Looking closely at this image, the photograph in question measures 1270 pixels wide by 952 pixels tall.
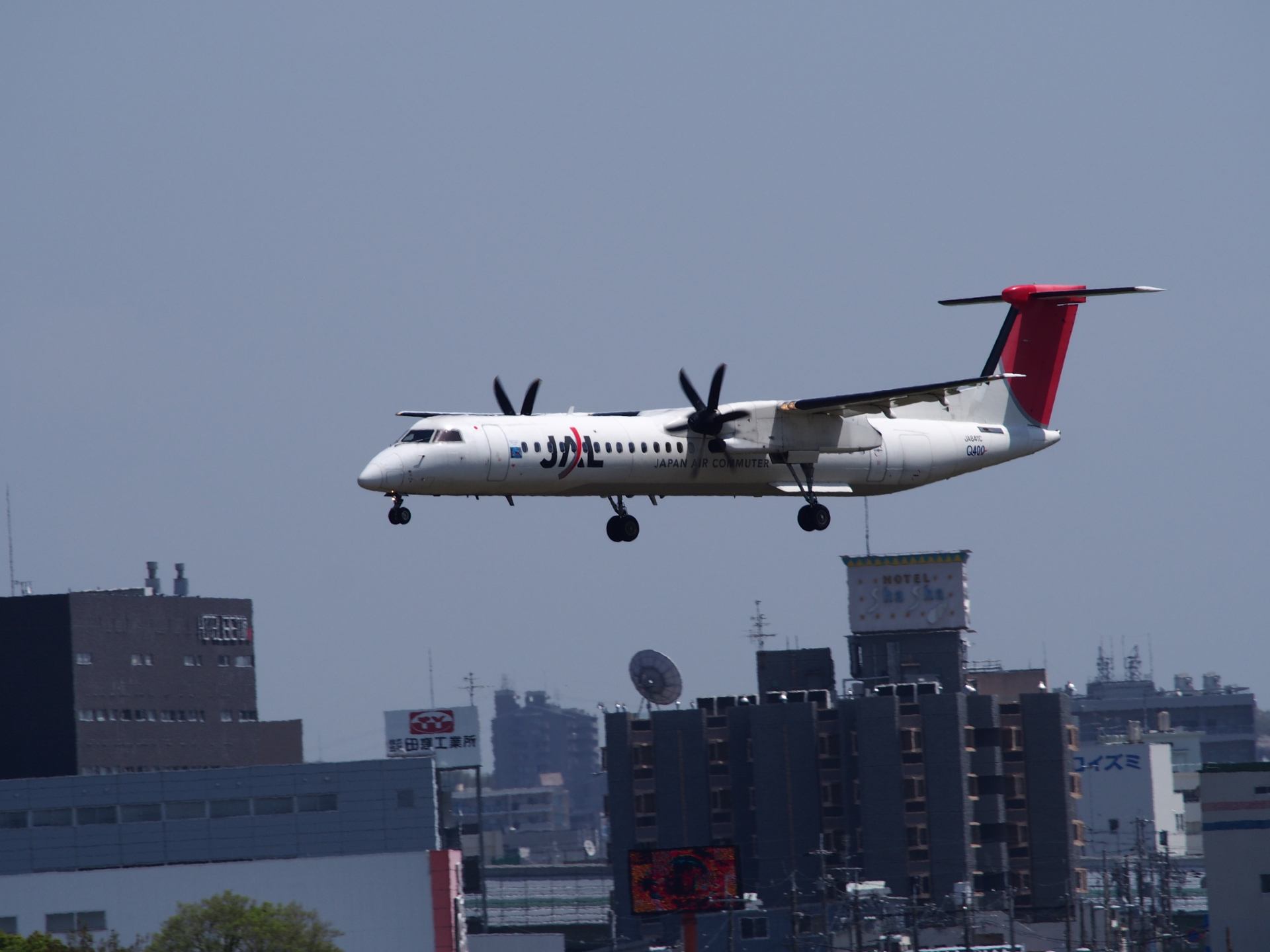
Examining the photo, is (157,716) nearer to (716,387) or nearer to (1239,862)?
(1239,862)

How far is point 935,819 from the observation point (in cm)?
12481

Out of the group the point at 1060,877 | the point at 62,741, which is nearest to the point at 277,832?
the point at 62,741

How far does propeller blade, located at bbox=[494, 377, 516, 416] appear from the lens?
51.7 meters

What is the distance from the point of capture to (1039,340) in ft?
195

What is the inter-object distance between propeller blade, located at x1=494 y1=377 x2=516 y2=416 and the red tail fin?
57.5 ft

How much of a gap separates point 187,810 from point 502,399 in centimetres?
4973

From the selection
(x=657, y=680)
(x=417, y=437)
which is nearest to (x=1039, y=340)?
(x=417, y=437)

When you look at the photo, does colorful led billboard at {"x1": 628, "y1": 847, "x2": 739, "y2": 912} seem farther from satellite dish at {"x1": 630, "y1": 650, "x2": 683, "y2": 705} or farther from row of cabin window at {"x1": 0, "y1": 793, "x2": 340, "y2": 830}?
satellite dish at {"x1": 630, "y1": 650, "x2": 683, "y2": 705}

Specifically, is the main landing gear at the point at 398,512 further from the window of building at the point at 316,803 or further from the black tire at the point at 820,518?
the window of building at the point at 316,803

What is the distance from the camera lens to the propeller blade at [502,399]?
5166 cm

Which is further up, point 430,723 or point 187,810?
point 430,723

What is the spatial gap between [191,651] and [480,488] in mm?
105078

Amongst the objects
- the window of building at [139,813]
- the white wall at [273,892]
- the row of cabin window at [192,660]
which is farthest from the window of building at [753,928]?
the row of cabin window at [192,660]

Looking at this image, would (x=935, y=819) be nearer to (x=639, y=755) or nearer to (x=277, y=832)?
A: (x=639, y=755)
